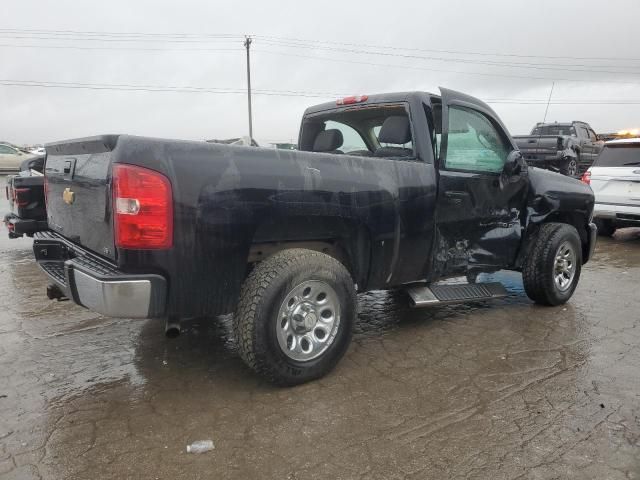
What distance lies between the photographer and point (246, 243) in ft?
9.82

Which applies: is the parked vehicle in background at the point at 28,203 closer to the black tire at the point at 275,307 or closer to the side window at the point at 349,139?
the side window at the point at 349,139

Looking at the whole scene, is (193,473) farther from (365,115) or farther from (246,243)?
(365,115)

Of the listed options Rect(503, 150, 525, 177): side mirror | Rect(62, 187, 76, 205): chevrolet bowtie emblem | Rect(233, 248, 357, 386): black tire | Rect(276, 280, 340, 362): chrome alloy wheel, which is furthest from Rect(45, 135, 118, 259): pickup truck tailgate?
Rect(503, 150, 525, 177): side mirror

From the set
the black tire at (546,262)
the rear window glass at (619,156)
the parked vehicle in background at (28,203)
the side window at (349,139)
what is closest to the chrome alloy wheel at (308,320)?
the side window at (349,139)

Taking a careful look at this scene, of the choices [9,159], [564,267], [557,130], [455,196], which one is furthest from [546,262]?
[9,159]

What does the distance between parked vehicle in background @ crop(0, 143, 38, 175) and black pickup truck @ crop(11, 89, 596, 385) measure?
72.8ft

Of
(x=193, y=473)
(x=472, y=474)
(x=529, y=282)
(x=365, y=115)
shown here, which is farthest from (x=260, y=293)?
(x=529, y=282)

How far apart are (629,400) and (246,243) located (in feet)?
8.39

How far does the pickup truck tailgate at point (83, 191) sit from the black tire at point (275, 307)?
83 cm

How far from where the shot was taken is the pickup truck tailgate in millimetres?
2801

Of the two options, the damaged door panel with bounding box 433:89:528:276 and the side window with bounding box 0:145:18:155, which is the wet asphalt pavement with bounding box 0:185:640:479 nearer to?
the damaged door panel with bounding box 433:89:528:276

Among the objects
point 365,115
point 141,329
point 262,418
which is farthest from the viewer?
point 365,115

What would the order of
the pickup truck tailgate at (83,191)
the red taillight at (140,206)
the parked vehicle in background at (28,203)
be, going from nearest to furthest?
the red taillight at (140,206)
the pickup truck tailgate at (83,191)
the parked vehicle in background at (28,203)

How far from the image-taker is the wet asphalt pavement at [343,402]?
2480mm
